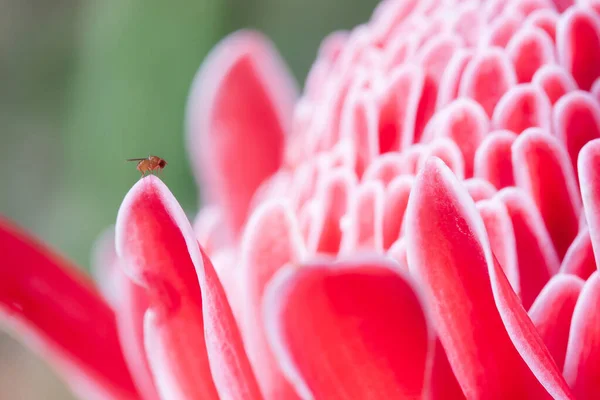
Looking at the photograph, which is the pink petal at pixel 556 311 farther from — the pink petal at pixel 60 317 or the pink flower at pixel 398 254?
the pink petal at pixel 60 317

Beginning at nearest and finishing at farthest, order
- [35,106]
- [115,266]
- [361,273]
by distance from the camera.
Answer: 1. [361,273]
2. [115,266]
3. [35,106]

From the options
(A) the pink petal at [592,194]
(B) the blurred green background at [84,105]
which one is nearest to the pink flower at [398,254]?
(A) the pink petal at [592,194]

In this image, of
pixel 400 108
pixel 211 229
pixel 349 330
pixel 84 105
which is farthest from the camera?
pixel 84 105

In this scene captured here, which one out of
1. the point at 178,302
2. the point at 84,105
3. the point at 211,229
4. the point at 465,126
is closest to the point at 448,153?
the point at 465,126

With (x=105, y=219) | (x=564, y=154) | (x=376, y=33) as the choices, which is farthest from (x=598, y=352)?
(x=105, y=219)

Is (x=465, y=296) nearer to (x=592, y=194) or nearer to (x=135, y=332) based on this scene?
(x=592, y=194)

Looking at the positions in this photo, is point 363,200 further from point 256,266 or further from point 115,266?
point 115,266
